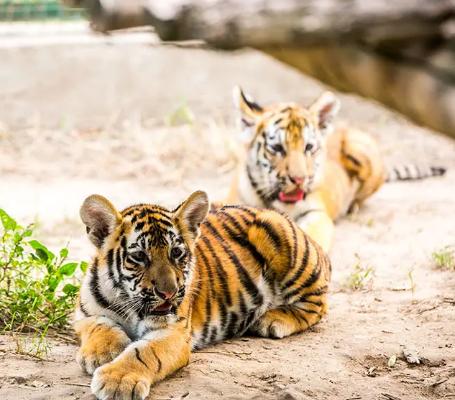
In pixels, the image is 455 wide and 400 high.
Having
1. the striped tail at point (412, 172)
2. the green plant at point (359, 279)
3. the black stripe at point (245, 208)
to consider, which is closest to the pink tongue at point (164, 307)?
the black stripe at point (245, 208)

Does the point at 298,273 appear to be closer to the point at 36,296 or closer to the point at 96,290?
the point at 96,290

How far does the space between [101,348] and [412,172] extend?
5681 millimetres

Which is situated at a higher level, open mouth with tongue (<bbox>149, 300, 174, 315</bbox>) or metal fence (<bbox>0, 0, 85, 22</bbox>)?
metal fence (<bbox>0, 0, 85, 22</bbox>)

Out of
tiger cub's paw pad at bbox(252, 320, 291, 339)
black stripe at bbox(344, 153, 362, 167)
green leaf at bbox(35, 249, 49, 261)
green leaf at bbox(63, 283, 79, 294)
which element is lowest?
tiger cub's paw pad at bbox(252, 320, 291, 339)

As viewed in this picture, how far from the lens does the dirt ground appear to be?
13.7 feet

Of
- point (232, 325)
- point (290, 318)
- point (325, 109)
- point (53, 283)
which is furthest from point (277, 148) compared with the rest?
point (53, 283)

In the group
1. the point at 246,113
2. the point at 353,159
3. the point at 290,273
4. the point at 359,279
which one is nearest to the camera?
the point at 290,273

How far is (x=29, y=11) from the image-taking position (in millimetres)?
11227

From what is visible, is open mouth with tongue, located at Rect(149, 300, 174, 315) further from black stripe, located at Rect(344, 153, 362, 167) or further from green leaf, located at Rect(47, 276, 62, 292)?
black stripe, located at Rect(344, 153, 362, 167)

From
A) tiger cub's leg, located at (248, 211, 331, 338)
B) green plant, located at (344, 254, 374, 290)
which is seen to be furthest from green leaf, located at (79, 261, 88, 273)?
green plant, located at (344, 254, 374, 290)

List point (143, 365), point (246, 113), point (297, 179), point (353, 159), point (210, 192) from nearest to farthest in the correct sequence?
point (143, 365) → point (297, 179) → point (246, 113) → point (210, 192) → point (353, 159)

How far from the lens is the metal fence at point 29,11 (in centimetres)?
1114

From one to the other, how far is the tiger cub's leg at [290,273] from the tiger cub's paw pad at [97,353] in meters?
0.95

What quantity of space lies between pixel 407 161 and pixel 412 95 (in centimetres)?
844
